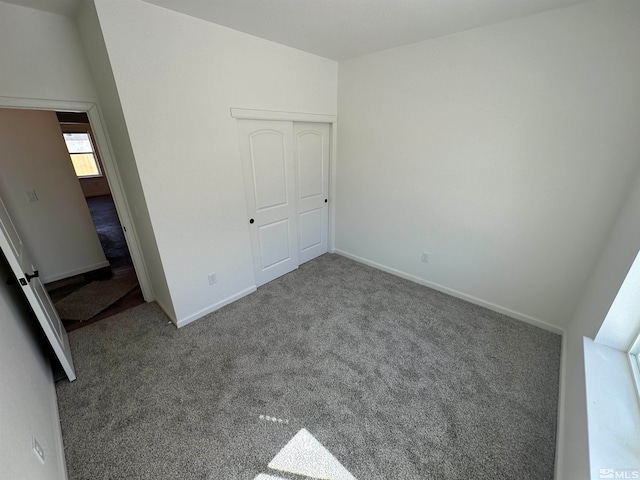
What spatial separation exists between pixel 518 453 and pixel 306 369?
139 centimetres

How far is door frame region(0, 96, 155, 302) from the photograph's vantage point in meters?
1.92

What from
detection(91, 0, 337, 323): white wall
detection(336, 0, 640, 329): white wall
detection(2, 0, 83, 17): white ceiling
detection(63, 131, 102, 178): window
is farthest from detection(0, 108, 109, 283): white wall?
detection(63, 131, 102, 178): window

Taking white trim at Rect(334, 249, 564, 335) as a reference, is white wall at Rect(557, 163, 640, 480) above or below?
above

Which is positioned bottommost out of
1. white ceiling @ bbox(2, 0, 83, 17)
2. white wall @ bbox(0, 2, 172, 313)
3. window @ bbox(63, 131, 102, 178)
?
window @ bbox(63, 131, 102, 178)

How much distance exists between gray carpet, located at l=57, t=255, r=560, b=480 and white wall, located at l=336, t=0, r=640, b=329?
55 centimetres

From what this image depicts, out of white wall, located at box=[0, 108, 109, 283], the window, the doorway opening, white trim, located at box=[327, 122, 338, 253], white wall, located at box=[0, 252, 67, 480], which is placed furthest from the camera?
the window

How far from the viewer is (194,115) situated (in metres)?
2.13

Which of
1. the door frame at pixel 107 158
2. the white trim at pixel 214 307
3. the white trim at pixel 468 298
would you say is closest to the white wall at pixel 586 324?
the white trim at pixel 468 298

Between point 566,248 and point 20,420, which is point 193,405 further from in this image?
point 566,248

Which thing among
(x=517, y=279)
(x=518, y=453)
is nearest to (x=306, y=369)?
(x=518, y=453)

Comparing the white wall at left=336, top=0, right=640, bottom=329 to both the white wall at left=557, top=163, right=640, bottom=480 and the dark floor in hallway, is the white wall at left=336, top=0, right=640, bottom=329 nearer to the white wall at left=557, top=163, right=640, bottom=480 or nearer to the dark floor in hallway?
the white wall at left=557, top=163, right=640, bottom=480

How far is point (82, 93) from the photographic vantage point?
2.08 m

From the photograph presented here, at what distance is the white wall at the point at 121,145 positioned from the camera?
69.3 inches

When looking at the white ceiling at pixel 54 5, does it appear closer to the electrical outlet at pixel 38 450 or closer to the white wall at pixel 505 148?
the white wall at pixel 505 148
